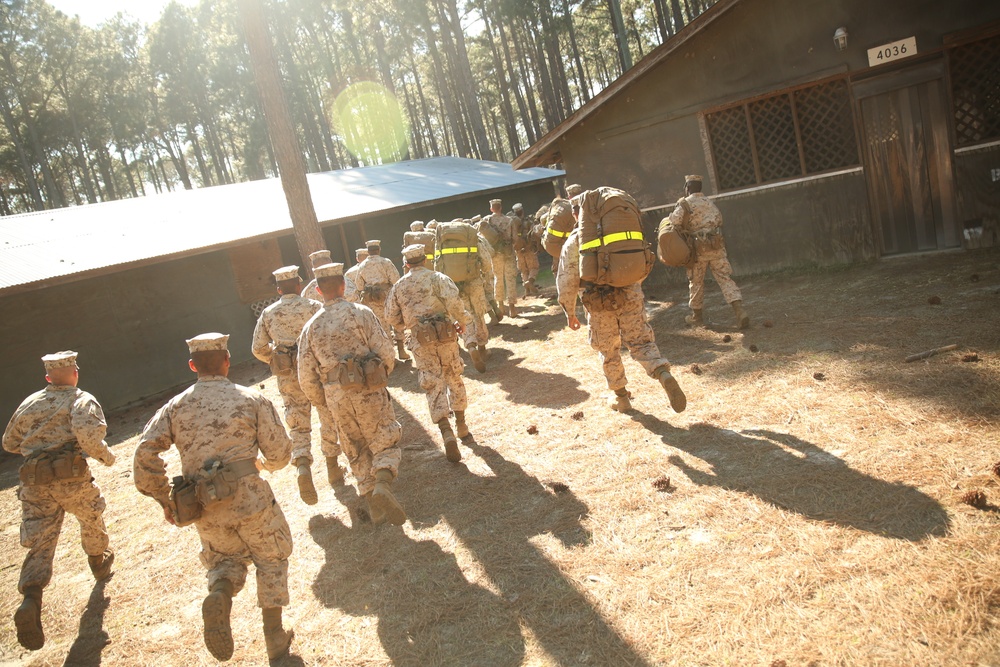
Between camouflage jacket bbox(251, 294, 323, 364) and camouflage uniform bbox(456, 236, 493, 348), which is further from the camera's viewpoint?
camouflage uniform bbox(456, 236, 493, 348)

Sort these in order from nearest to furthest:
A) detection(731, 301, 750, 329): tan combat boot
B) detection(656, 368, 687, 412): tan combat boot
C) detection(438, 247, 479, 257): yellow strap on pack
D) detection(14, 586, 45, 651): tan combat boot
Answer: detection(14, 586, 45, 651): tan combat boot, detection(656, 368, 687, 412): tan combat boot, detection(731, 301, 750, 329): tan combat boot, detection(438, 247, 479, 257): yellow strap on pack

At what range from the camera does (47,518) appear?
5.30 metres

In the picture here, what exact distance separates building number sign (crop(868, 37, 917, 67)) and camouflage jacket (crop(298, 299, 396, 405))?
30.2 ft

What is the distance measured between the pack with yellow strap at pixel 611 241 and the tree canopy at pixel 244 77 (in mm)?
22355

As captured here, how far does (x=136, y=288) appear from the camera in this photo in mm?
13609

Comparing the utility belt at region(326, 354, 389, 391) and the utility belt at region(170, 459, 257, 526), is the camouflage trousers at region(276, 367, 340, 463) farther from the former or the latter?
the utility belt at region(170, 459, 257, 526)

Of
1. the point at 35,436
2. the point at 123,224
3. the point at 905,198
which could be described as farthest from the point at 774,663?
the point at 123,224

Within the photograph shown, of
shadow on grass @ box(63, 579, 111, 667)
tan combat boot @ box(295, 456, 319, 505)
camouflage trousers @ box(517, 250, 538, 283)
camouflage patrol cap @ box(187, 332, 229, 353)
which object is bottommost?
shadow on grass @ box(63, 579, 111, 667)

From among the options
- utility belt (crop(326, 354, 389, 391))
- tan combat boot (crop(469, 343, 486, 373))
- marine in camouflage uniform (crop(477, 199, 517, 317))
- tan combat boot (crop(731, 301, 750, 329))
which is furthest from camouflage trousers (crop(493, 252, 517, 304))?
utility belt (crop(326, 354, 389, 391))

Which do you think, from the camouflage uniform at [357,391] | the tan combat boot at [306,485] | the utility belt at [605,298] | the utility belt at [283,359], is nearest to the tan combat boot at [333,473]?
the tan combat boot at [306,485]

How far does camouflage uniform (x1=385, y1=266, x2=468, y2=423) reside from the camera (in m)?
6.69

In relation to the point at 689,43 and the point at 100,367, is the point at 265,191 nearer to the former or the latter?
the point at 100,367

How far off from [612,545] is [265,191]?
1779 centimetres

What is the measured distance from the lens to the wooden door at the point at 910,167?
10039mm
